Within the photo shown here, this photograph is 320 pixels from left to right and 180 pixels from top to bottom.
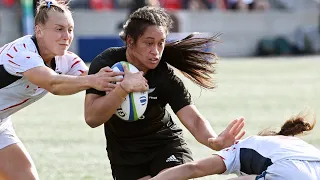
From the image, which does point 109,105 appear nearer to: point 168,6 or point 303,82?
point 303,82

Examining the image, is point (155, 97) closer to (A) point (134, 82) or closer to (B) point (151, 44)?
(B) point (151, 44)

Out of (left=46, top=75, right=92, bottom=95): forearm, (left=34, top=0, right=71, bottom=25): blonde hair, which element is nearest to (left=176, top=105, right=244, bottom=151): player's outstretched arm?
(left=46, top=75, right=92, bottom=95): forearm

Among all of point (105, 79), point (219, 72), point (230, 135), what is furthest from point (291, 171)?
point (219, 72)

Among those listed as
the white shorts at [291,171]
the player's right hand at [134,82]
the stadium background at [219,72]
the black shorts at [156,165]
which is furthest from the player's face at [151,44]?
the stadium background at [219,72]

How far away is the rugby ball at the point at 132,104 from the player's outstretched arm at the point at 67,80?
269 millimetres

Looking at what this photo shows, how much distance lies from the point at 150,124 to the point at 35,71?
3.23 ft

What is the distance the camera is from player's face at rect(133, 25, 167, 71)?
564cm

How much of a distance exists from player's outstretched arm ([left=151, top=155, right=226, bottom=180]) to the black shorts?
3.32 feet

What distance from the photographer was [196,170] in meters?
5.00

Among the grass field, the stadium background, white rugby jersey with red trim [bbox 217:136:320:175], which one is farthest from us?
the stadium background

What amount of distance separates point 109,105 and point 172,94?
2.55ft

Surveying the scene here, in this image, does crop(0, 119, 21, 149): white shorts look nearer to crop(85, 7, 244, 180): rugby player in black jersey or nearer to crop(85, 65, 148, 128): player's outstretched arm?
crop(85, 7, 244, 180): rugby player in black jersey

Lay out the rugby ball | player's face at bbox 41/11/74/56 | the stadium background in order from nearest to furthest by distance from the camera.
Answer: the rugby ball
player's face at bbox 41/11/74/56
the stadium background

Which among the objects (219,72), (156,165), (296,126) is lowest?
(219,72)
